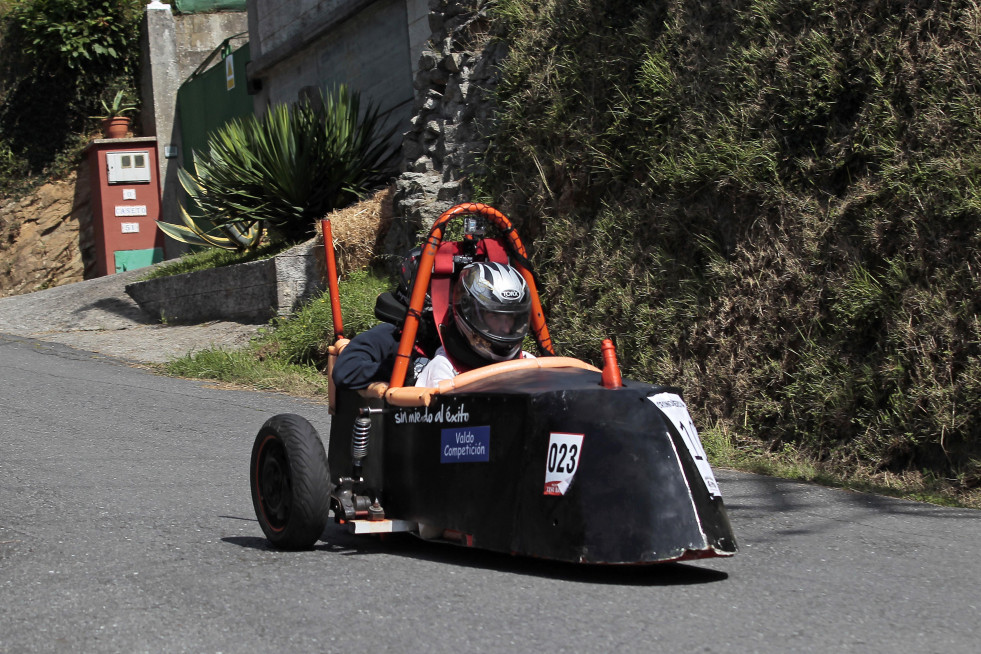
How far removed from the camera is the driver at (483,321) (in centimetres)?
484

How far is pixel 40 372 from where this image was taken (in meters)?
11.6

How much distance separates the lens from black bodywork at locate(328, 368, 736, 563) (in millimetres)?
3965

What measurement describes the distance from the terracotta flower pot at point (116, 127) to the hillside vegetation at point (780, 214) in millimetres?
15575

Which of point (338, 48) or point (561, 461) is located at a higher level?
point (338, 48)

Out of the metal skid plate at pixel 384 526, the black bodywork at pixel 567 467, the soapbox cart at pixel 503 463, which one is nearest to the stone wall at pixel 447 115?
the soapbox cart at pixel 503 463

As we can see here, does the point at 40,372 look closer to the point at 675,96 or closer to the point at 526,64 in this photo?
the point at 526,64

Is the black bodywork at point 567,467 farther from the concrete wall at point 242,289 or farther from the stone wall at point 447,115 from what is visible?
the concrete wall at point 242,289

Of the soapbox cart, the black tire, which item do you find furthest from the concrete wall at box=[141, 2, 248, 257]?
the soapbox cart

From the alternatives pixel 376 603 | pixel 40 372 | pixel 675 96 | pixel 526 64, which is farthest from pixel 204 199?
pixel 376 603

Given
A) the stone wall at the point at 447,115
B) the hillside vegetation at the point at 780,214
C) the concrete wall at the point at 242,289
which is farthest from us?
the concrete wall at the point at 242,289

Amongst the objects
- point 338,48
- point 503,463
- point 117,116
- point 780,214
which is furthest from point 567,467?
point 117,116

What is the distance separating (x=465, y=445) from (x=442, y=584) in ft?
1.89

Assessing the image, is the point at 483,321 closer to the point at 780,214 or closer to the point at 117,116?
the point at 780,214

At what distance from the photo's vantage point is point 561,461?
4094 mm
